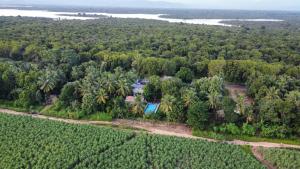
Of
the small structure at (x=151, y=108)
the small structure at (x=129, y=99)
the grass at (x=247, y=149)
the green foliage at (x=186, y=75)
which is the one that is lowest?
the grass at (x=247, y=149)

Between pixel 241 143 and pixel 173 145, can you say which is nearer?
pixel 173 145

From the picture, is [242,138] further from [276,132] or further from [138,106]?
[138,106]

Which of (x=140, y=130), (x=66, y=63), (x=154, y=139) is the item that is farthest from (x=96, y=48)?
(x=154, y=139)

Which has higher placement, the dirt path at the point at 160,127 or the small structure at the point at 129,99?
the small structure at the point at 129,99

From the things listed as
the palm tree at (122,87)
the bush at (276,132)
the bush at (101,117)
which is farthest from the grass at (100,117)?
the bush at (276,132)

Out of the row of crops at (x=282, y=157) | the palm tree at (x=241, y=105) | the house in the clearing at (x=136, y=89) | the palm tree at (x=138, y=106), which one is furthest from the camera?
the house in the clearing at (x=136, y=89)

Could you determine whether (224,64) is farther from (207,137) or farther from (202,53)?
(207,137)

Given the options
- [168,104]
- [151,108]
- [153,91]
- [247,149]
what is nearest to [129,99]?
[153,91]

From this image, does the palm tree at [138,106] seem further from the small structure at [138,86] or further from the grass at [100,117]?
the small structure at [138,86]
